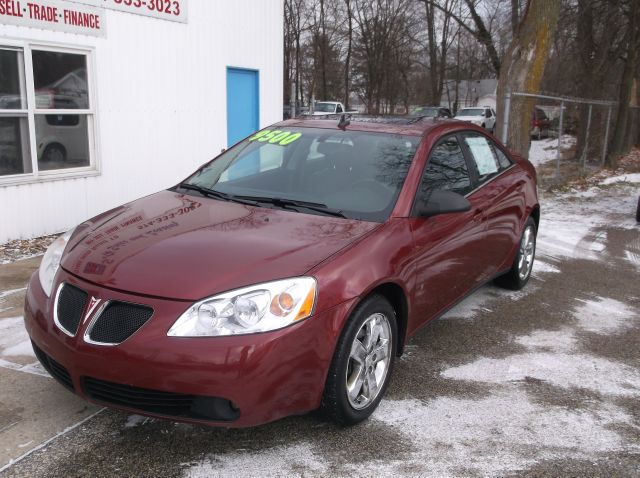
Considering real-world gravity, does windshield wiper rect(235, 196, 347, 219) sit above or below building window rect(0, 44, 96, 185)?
below

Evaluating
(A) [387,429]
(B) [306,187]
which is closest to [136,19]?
(B) [306,187]

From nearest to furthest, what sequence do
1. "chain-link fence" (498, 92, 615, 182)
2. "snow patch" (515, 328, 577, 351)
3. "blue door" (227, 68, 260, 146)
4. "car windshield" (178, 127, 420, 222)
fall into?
1. "car windshield" (178, 127, 420, 222)
2. "snow patch" (515, 328, 577, 351)
3. "blue door" (227, 68, 260, 146)
4. "chain-link fence" (498, 92, 615, 182)

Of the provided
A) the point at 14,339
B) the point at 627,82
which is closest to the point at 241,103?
the point at 14,339

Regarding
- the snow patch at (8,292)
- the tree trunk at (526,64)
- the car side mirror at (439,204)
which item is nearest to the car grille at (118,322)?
the car side mirror at (439,204)

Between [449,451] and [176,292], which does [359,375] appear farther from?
[176,292]

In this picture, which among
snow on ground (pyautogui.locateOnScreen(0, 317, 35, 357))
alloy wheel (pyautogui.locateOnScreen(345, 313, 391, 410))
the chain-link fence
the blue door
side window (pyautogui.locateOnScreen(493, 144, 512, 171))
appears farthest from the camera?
the chain-link fence

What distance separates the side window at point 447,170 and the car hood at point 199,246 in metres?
0.76

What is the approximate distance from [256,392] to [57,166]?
18.2 ft

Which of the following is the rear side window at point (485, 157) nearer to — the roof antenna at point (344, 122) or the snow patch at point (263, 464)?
the roof antenna at point (344, 122)

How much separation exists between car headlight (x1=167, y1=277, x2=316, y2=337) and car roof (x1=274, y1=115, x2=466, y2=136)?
1806 millimetres

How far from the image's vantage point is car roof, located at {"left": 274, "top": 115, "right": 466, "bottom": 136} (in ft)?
13.8

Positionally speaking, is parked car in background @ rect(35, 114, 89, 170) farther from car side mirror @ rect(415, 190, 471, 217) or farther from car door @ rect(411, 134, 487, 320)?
car side mirror @ rect(415, 190, 471, 217)

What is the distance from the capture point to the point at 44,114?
22.7 feet

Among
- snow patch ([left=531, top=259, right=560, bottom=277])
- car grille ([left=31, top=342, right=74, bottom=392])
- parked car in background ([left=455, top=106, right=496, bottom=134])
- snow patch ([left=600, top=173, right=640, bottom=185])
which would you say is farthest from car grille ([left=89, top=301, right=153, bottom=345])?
parked car in background ([left=455, top=106, right=496, bottom=134])
